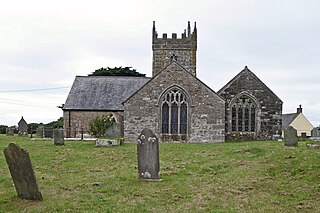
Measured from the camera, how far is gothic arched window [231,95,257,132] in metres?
29.0

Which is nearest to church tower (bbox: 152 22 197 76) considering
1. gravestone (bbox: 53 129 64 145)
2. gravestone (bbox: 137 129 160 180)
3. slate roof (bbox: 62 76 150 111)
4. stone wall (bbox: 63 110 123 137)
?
slate roof (bbox: 62 76 150 111)

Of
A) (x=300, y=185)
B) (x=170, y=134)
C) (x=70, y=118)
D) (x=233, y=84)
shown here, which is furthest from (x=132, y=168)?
(x=70, y=118)

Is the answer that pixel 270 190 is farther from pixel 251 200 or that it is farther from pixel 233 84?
pixel 233 84

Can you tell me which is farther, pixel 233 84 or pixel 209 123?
pixel 233 84

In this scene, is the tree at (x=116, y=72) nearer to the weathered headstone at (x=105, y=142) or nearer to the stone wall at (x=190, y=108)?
the stone wall at (x=190, y=108)

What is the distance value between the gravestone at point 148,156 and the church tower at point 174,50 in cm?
3010

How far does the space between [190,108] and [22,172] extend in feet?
62.6

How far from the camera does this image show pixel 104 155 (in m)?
17.5

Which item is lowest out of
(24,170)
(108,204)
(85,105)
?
(108,204)

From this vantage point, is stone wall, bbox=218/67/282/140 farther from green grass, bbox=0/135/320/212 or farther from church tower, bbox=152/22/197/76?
green grass, bbox=0/135/320/212

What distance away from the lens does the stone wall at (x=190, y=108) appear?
2727 centimetres

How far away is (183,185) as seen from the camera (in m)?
10.8

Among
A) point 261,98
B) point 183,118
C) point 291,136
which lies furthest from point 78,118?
point 291,136

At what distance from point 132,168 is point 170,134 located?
1383 cm
